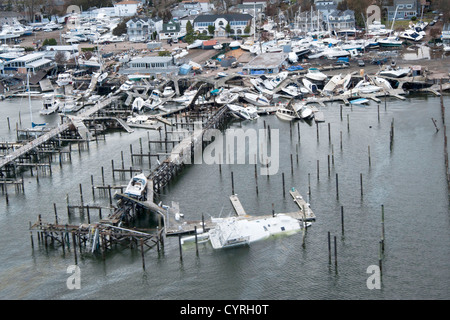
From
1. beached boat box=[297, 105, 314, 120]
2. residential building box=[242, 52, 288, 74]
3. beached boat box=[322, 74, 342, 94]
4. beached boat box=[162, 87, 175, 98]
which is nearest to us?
beached boat box=[297, 105, 314, 120]

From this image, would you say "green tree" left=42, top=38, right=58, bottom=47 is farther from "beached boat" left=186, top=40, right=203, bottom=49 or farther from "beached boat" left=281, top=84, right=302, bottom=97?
"beached boat" left=281, top=84, right=302, bottom=97

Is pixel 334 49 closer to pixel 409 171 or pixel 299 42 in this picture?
pixel 299 42

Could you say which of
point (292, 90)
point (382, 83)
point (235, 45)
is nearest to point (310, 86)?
point (292, 90)

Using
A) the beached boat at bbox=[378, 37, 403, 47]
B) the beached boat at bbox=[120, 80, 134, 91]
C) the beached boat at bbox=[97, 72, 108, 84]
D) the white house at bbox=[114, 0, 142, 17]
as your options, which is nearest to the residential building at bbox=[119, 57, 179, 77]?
the beached boat at bbox=[97, 72, 108, 84]

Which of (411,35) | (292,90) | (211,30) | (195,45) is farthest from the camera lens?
(211,30)

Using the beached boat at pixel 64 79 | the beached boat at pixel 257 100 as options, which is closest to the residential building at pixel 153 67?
the beached boat at pixel 64 79

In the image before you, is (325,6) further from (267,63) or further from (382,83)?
(382,83)
